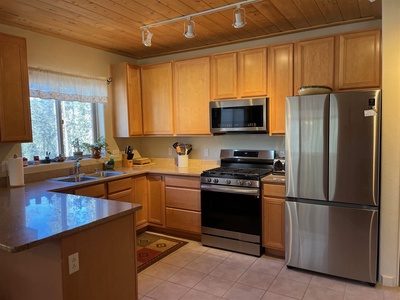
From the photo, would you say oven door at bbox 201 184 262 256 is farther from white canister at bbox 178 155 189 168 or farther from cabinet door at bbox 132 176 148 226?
cabinet door at bbox 132 176 148 226

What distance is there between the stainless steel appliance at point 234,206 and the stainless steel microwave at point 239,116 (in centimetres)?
44

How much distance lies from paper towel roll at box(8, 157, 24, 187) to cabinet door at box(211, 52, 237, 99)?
2.20 metres

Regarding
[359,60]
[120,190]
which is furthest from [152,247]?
[359,60]

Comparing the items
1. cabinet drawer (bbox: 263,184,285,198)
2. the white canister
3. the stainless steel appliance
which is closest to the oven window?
the stainless steel appliance

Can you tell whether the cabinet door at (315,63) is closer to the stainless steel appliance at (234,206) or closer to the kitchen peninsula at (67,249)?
the stainless steel appliance at (234,206)

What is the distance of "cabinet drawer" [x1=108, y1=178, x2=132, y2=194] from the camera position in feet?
11.2

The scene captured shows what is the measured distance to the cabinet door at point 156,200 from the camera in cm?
387

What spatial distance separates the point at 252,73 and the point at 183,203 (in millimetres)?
1748

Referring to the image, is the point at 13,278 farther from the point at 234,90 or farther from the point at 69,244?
the point at 234,90

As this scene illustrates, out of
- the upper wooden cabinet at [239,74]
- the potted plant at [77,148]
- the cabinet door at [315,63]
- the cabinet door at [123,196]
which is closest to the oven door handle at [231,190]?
the cabinet door at [123,196]

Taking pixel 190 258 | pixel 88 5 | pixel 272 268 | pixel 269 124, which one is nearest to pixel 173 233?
pixel 190 258

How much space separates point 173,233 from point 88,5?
2755 mm

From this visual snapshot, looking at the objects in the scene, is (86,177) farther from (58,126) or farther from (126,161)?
(126,161)

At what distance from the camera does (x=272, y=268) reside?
2.99 meters
